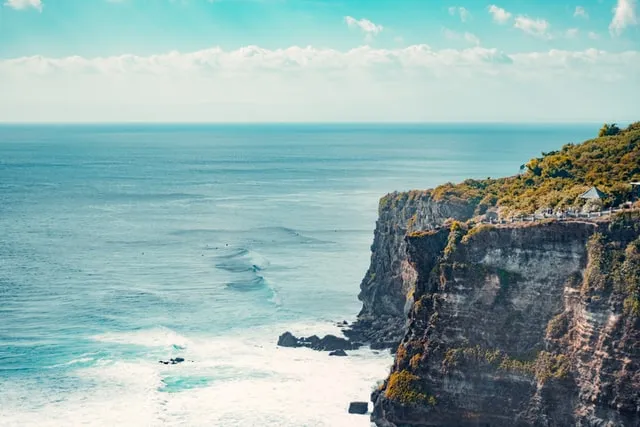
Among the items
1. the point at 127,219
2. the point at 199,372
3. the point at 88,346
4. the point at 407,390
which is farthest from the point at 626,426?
the point at 127,219

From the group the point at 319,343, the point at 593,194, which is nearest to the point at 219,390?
the point at 319,343

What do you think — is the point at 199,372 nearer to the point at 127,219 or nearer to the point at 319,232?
the point at 319,232

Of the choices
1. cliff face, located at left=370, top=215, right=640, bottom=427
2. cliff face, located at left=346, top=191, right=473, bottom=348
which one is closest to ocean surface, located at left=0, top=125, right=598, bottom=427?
cliff face, located at left=346, top=191, right=473, bottom=348

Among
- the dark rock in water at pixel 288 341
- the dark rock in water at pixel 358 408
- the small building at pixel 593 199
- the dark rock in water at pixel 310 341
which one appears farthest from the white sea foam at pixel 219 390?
the small building at pixel 593 199

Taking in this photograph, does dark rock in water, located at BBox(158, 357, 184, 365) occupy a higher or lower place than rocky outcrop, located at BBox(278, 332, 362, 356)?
lower

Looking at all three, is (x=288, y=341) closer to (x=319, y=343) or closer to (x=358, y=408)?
(x=319, y=343)

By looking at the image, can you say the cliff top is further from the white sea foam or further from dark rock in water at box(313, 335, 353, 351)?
the white sea foam
